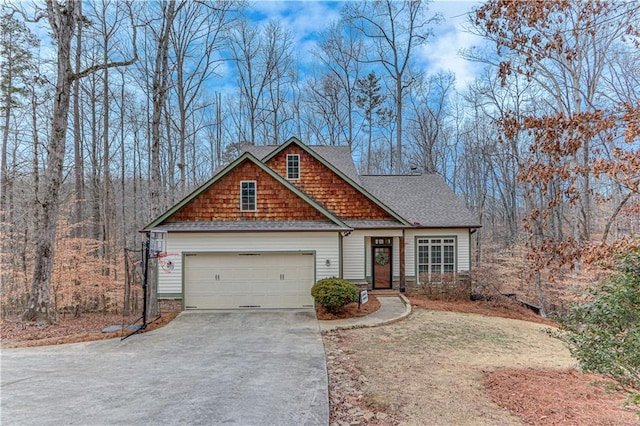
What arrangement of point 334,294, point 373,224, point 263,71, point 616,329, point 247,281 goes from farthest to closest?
point 263,71 < point 373,224 < point 247,281 < point 334,294 < point 616,329

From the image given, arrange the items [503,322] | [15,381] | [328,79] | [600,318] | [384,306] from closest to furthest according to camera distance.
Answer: [600,318]
[15,381]
[503,322]
[384,306]
[328,79]

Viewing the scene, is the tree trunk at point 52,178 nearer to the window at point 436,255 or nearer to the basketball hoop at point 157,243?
the basketball hoop at point 157,243

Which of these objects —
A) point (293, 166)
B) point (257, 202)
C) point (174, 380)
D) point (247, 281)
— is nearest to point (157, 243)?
point (247, 281)

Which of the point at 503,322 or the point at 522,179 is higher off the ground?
the point at 522,179

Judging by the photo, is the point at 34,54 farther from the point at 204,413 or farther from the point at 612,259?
the point at 612,259

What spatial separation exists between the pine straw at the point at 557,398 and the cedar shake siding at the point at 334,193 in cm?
847

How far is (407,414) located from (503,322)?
7.60 m

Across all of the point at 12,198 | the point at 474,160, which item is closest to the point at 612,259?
the point at 12,198

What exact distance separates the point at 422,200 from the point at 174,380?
13.3 metres

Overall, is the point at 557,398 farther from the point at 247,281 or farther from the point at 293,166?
the point at 293,166

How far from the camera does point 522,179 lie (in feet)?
18.8

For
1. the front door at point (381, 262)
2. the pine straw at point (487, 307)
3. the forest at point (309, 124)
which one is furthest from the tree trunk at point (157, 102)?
the pine straw at point (487, 307)

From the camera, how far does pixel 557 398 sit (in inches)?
201

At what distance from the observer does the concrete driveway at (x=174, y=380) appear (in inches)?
170
